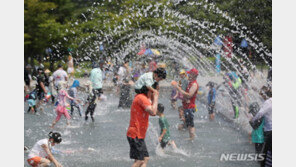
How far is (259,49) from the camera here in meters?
27.4

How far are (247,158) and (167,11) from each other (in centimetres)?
1786

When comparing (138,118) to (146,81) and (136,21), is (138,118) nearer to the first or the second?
(146,81)

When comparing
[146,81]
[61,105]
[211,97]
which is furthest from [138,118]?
[211,97]

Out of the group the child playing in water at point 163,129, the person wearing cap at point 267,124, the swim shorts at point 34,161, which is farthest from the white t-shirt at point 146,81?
the swim shorts at point 34,161

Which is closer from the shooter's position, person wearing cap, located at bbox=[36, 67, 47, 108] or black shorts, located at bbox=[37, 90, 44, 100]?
person wearing cap, located at bbox=[36, 67, 47, 108]

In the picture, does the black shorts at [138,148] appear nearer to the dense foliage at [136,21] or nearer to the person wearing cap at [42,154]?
the person wearing cap at [42,154]

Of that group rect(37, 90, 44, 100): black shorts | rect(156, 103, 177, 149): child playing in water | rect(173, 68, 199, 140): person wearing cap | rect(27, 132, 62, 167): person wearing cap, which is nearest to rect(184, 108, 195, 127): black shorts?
Answer: rect(173, 68, 199, 140): person wearing cap

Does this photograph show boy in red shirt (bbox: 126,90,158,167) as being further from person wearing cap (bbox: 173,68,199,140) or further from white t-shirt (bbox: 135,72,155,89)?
person wearing cap (bbox: 173,68,199,140)

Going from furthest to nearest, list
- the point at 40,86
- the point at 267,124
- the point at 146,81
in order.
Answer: the point at 40,86 → the point at 267,124 → the point at 146,81

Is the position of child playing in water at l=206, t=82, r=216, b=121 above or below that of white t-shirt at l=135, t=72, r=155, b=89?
below

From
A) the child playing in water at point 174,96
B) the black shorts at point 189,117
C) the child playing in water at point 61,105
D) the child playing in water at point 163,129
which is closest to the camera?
the child playing in water at point 163,129

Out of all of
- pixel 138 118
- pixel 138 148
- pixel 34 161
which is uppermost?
pixel 138 118

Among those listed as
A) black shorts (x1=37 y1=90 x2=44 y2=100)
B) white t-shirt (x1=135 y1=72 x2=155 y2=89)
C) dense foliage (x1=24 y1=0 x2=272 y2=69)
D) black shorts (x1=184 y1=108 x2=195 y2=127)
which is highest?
dense foliage (x1=24 y1=0 x2=272 y2=69)

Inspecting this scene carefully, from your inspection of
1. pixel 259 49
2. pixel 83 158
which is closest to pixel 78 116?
pixel 83 158
